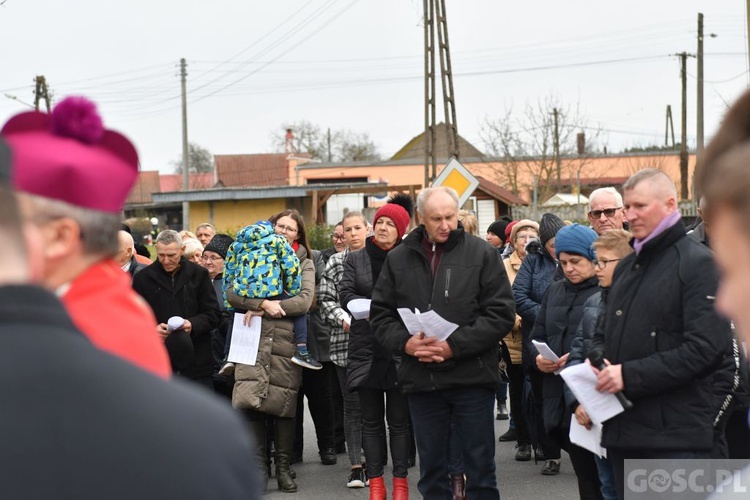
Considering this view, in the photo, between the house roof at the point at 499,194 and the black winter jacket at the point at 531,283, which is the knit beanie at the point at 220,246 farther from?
the house roof at the point at 499,194

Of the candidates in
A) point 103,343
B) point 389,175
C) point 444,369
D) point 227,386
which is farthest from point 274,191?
point 103,343

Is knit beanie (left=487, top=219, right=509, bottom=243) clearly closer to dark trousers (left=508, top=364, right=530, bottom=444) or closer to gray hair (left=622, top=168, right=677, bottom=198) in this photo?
dark trousers (left=508, top=364, right=530, bottom=444)

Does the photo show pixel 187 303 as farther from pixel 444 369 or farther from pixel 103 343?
pixel 103 343

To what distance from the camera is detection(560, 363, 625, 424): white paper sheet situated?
5.27 metres

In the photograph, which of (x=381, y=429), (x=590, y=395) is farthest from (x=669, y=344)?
(x=381, y=429)

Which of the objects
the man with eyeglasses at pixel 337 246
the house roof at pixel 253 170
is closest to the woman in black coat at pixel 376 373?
the man with eyeglasses at pixel 337 246

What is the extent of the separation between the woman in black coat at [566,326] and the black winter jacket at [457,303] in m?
0.37

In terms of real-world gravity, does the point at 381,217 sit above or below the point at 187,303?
above

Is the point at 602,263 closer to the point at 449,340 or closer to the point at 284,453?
the point at 449,340

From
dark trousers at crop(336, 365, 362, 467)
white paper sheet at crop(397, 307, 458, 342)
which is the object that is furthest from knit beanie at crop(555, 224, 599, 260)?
dark trousers at crop(336, 365, 362, 467)

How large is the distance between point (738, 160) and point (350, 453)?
7.72 meters

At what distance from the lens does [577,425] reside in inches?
233

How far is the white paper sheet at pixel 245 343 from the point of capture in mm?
8492

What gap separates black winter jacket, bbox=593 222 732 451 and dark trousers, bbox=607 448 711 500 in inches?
1.7
